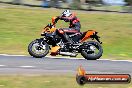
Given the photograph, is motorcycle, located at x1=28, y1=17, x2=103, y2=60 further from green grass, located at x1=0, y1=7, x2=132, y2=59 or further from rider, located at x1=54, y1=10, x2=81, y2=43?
green grass, located at x1=0, y1=7, x2=132, y2=59

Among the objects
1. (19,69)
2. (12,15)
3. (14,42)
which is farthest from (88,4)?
(19,69)

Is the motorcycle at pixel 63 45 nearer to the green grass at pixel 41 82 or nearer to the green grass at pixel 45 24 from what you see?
the green grass at pixel 41 82

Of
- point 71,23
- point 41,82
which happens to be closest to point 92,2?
point 71,23

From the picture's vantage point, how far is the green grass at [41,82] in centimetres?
1211

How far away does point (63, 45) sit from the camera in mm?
16609

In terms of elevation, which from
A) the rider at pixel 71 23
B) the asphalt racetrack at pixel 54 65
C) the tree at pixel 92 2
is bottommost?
the tree at pixel 92 2

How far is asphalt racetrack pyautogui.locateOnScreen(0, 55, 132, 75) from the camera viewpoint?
1445cm

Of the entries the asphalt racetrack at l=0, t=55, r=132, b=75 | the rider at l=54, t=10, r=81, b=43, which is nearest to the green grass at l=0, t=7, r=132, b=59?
the asphalt racetrack at l=0, t=55, r=132, b=75

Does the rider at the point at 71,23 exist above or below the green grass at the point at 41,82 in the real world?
above

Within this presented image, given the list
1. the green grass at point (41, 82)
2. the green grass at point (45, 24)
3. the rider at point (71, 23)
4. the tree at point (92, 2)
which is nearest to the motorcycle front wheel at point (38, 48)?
the rider at point (71, 23)

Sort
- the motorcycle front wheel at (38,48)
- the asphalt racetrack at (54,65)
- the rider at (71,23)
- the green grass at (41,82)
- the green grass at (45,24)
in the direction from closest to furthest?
the green grass at (41,82)
the asphalt racetrack at (54,65)
the rider at (71,23)
the motorcycle front wheel at (38,48)
the green grass at (45,24)

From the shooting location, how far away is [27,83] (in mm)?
12312

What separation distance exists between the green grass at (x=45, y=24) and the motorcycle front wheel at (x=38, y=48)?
3.98m

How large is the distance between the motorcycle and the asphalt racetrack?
27cm
